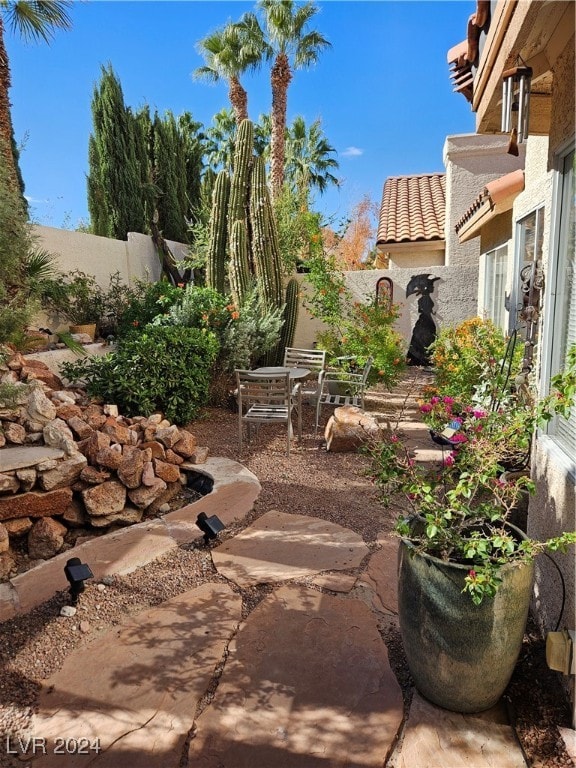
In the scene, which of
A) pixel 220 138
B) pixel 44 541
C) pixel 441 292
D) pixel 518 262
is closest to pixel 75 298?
pixel 44 541

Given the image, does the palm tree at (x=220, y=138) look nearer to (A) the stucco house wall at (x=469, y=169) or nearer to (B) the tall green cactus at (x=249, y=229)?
(A) the stucco house wall at (x=469, y=169)

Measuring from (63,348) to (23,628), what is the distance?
4830mm

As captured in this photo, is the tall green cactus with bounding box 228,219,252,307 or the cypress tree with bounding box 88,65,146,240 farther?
the cypress tree with bounding box 88,65,146,240

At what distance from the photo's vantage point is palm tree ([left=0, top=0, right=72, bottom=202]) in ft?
19.2

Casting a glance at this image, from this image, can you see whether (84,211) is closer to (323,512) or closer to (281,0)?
(281,0)

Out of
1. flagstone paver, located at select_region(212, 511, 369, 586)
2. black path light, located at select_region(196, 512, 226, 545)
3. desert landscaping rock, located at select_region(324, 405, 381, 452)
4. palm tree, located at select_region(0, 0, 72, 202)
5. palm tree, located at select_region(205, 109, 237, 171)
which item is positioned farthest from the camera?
palm tree, located at select_region(205, 109, 237, 171)

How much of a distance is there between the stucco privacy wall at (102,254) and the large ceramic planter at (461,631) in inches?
253

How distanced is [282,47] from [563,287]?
14.6 meters

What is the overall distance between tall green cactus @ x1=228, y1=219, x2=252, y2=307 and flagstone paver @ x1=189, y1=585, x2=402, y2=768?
249 inches

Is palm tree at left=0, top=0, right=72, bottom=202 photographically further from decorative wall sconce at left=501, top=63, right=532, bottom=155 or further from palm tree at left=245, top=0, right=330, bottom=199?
palm tree at left=245, top=0, right=330, bottom=199

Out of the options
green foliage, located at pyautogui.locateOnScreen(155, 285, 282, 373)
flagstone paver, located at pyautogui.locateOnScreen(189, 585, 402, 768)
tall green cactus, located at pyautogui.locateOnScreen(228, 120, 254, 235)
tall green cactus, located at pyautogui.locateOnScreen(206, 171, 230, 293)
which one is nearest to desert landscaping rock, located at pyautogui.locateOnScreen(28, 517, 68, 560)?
flagstone paver, located at pyautogui.locateOnScreen(189, 585, 402, 768)

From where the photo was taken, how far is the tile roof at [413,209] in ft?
35.9

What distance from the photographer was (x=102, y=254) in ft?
28.8

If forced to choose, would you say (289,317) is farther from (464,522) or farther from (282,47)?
(282,47)
